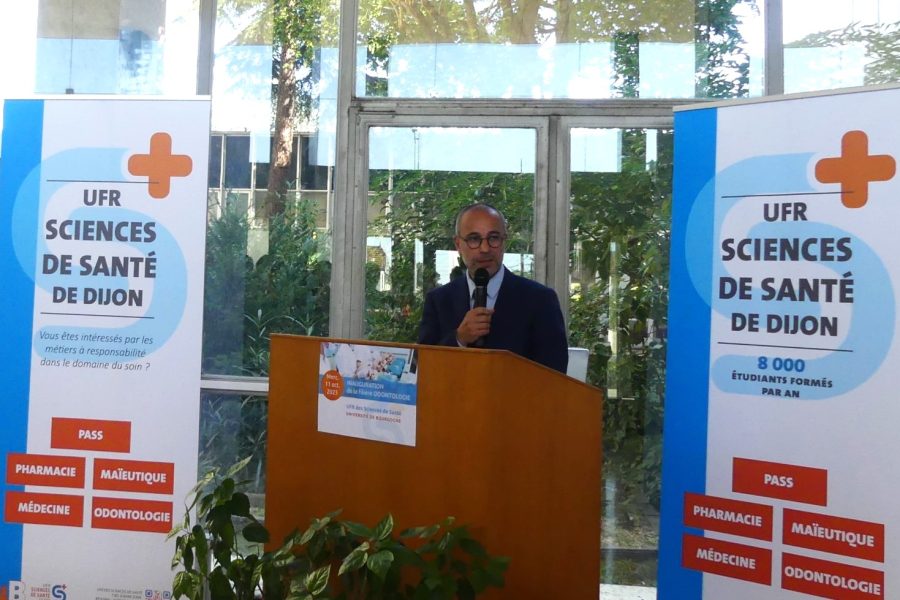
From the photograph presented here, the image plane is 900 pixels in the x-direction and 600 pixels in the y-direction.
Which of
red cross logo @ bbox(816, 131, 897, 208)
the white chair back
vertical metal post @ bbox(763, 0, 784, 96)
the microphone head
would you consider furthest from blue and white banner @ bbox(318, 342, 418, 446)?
vertical metal post @ bbox(763, 0, 784, 96)

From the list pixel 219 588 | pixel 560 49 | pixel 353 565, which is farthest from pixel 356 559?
pixel 560 49

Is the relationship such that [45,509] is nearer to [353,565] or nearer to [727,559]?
[353,565]

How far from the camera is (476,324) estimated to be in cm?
266

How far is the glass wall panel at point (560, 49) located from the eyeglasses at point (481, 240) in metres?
1.45

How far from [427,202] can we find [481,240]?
130 centimetres

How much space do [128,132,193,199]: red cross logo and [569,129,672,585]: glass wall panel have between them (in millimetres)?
1875

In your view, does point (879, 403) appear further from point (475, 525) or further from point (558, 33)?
point (558, 33)

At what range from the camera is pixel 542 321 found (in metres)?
3.23

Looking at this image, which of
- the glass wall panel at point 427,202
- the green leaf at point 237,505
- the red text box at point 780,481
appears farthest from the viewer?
the glass wall panel at point 427,202

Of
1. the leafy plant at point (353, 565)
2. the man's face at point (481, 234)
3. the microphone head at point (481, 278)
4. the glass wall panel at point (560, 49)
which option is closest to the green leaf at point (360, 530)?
the leafy plant at point (353, 565)

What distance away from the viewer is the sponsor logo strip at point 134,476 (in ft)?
11.0

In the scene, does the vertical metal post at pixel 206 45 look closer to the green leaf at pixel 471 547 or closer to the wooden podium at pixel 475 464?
the wooden podium at pixel 475 464

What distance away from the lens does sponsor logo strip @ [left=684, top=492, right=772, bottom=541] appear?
9.37ft

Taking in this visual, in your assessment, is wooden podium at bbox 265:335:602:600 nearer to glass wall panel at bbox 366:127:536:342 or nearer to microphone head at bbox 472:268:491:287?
microphone head at bbox 472:268:491:287
